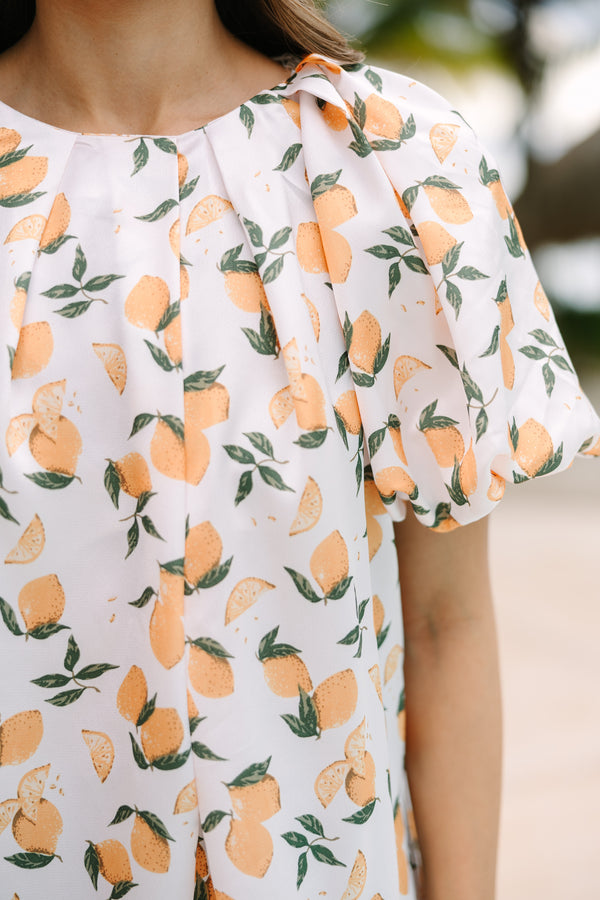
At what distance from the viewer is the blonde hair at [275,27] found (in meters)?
0.60

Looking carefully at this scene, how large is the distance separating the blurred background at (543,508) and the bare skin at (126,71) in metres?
0.17

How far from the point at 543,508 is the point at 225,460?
3765 mm

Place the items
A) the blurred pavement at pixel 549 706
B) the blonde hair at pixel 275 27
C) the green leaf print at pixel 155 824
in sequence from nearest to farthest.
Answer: the green leaf print at pixel 155 824, the blonde hair at pixel 275 27, the blurred pavement at pixel 549 706

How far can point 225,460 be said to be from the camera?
498 mm

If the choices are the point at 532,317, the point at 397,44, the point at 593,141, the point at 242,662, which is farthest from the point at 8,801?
the point at 397,44

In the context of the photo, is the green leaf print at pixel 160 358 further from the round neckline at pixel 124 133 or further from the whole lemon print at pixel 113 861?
the whole lemon print at pixel 113 861

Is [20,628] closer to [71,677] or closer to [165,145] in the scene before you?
[71,677]

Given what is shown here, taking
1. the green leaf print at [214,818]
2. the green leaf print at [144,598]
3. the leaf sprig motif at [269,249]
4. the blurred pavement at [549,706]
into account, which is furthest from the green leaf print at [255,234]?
the blurred pavement at [549,706]

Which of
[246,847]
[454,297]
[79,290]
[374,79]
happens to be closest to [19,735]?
[246,847]

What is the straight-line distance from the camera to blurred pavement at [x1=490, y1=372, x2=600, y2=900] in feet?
5.08

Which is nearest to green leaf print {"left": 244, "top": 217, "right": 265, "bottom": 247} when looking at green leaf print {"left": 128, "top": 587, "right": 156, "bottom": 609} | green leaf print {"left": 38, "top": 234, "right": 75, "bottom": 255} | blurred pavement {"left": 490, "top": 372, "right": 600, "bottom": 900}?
green leaf print {"left": 38, "top": 234, "right": 75, "bottom": 255}

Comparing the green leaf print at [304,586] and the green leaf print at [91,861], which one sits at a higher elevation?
the green leaf print at [304,586]

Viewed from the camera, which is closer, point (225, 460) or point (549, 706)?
point (225, 460)

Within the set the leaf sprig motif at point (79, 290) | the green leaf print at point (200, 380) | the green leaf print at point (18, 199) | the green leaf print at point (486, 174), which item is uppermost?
the green leaf print at point (486, 174)
